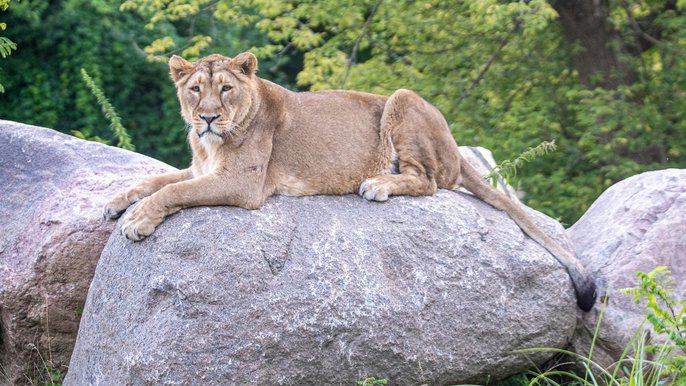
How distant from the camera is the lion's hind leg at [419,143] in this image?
861 cm

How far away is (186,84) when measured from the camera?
7.92 metres

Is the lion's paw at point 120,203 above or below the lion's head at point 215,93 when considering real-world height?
below

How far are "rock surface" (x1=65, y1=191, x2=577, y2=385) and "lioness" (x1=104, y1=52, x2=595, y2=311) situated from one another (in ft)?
0.43

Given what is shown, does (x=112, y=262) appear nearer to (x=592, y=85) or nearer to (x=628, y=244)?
(x=628, y=244)

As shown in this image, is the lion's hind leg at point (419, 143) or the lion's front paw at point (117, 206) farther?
the lion's hind leg at point (419, 143)

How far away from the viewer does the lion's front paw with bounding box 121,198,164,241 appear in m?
7.35

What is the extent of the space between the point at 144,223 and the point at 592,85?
29.7ft

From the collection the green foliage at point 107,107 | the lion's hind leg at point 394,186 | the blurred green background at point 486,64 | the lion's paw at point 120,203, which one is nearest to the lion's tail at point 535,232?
the lion's hind leg at point 394,186

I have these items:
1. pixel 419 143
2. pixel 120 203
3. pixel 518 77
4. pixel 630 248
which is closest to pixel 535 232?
pixel 630 248

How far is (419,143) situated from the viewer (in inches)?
344

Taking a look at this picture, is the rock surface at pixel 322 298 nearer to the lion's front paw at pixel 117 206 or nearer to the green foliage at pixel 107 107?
the lion's front paw at pixel 117 206

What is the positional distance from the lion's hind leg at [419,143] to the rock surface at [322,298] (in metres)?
0.32

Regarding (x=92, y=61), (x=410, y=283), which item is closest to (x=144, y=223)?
(x=410, y=283)

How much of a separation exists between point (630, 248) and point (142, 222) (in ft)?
12.1
